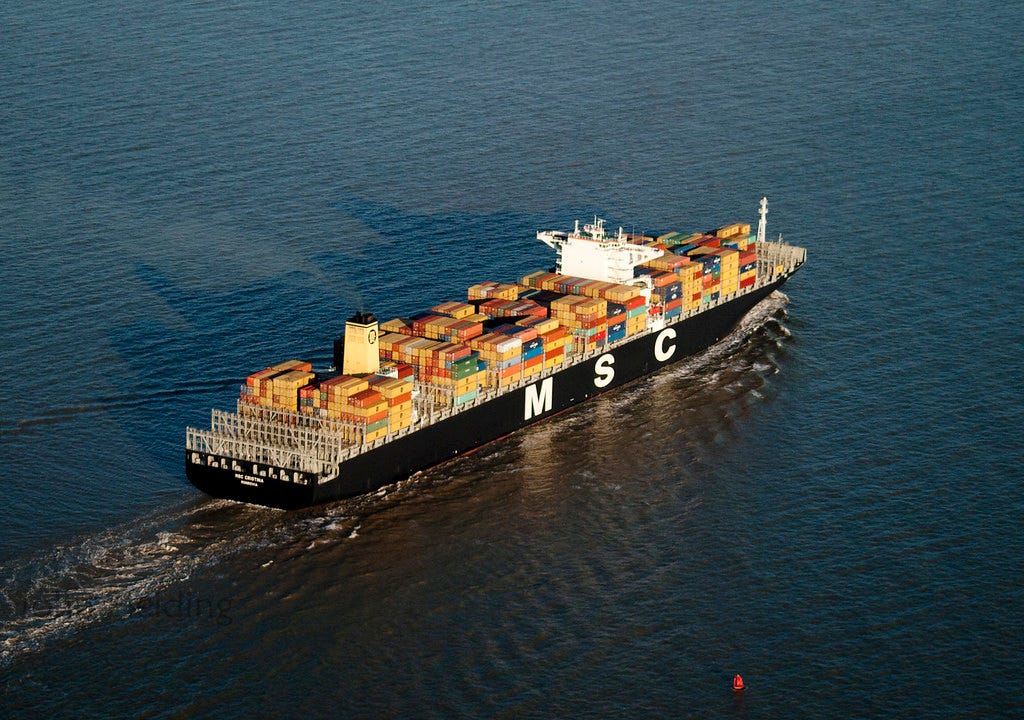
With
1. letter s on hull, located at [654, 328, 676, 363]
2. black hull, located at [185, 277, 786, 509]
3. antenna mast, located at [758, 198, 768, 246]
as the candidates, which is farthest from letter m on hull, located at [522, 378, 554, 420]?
antenna mast, located at [758, 198, 768, 246]

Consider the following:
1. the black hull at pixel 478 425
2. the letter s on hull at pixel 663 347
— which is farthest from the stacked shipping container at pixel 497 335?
the letter s on hull at pixel 663 347

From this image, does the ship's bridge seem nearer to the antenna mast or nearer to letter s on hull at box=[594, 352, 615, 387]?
letter s on hull at box=[594, 352, 615, 387]

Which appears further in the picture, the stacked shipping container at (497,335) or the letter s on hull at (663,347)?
the letter s on hull at (663,347)

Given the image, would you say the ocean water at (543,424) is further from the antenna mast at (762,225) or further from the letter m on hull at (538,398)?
the antenna mast at (762,225)

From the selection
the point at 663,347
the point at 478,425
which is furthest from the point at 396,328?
the point at 663,347

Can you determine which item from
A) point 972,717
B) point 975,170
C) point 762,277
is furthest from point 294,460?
point 975,170

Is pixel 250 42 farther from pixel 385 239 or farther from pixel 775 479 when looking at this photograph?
pixel 775 479

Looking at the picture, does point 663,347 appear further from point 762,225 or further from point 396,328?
point 396,328
